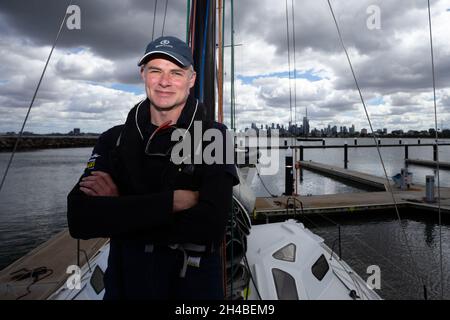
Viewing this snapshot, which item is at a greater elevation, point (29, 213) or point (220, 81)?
point (220, 81)

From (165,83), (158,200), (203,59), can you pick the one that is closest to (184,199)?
(158,200)

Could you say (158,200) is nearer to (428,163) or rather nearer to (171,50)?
(171,50)

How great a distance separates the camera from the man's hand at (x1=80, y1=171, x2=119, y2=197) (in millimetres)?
2035

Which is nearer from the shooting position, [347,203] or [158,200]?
[158,200]

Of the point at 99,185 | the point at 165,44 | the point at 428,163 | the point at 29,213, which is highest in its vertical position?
the point at 165,44

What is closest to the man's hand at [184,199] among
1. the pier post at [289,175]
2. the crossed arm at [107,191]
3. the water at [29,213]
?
the crossed arm at [107,191]

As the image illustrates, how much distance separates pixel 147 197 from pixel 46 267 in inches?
382

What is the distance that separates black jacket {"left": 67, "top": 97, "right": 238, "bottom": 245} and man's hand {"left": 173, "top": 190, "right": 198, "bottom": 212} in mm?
48

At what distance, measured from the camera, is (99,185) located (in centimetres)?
206

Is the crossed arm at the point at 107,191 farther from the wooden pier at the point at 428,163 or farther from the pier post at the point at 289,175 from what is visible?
the wooden pier at the point at 428,163

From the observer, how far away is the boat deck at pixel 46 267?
25.0 ft

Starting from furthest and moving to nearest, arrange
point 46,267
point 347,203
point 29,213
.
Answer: point 29,213 → point 347,203 → point 46,267
